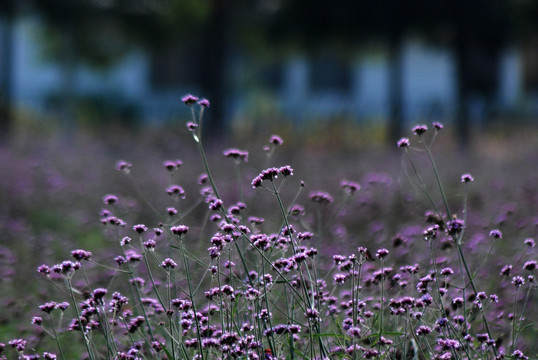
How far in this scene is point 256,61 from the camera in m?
24.2

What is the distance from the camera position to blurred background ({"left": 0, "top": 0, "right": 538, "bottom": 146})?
48.9 feet

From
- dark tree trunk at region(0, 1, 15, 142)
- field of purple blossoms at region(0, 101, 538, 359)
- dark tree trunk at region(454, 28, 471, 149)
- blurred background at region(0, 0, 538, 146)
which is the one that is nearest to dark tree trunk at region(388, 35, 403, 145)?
blurred background at region(0, 0, 538, 146)

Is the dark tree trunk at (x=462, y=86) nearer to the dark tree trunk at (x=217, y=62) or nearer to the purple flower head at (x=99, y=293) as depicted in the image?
the dark tree trunk at (x=217, y=62)

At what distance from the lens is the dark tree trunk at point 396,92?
50.7ft

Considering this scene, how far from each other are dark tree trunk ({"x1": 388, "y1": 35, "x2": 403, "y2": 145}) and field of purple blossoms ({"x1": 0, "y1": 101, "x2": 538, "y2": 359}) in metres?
2.67

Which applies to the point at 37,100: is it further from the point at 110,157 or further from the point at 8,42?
the point at 110,157

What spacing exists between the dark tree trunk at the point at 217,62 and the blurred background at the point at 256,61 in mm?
23

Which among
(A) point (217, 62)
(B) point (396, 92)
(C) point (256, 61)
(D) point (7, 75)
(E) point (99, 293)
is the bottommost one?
(C) point (256, 61)

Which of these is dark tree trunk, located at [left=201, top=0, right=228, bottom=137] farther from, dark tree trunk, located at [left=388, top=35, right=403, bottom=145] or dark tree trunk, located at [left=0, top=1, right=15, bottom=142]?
dark tree trunk, located at [left=0, top=1, right=15, bottom=142]

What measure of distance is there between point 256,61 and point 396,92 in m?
8.46

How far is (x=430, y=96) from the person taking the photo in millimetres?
25938

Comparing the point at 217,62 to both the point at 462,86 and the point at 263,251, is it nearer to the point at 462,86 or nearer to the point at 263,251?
the point at 462,86

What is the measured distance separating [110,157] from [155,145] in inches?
65.7

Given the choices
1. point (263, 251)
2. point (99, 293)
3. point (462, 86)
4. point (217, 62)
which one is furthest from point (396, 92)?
point (99, 293)
